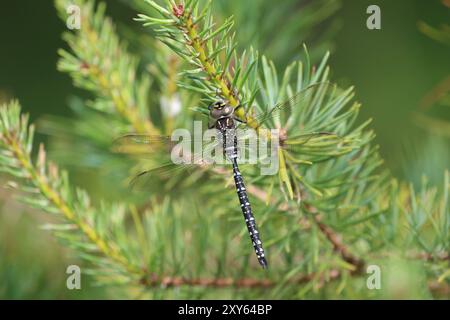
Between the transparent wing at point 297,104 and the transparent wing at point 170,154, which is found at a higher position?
the transparent wing at point 297,104

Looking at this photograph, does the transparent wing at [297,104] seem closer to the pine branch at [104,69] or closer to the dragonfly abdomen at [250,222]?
the dragonfly abdomen at [250,222]

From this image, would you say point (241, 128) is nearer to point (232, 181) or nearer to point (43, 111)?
point (232, 181)

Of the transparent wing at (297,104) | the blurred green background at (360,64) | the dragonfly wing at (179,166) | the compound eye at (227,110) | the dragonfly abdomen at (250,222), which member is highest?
the blurred green background at (360,64)

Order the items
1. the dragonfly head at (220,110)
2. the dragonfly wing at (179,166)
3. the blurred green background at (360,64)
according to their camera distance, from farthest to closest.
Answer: the blurred green background at (360,64) < the dragonfly wing at (179,166) < the dragonfly head at (220,110)

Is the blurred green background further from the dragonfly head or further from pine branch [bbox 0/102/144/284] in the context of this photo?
the dragonfly head

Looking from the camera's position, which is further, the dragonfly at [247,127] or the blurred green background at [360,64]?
the blurred green background at [360,64]

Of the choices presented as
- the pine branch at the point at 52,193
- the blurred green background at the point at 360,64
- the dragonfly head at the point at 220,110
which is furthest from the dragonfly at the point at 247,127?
the blurred green background at the point at 360,64

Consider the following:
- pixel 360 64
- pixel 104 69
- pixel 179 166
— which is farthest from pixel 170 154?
pixel 360 64
